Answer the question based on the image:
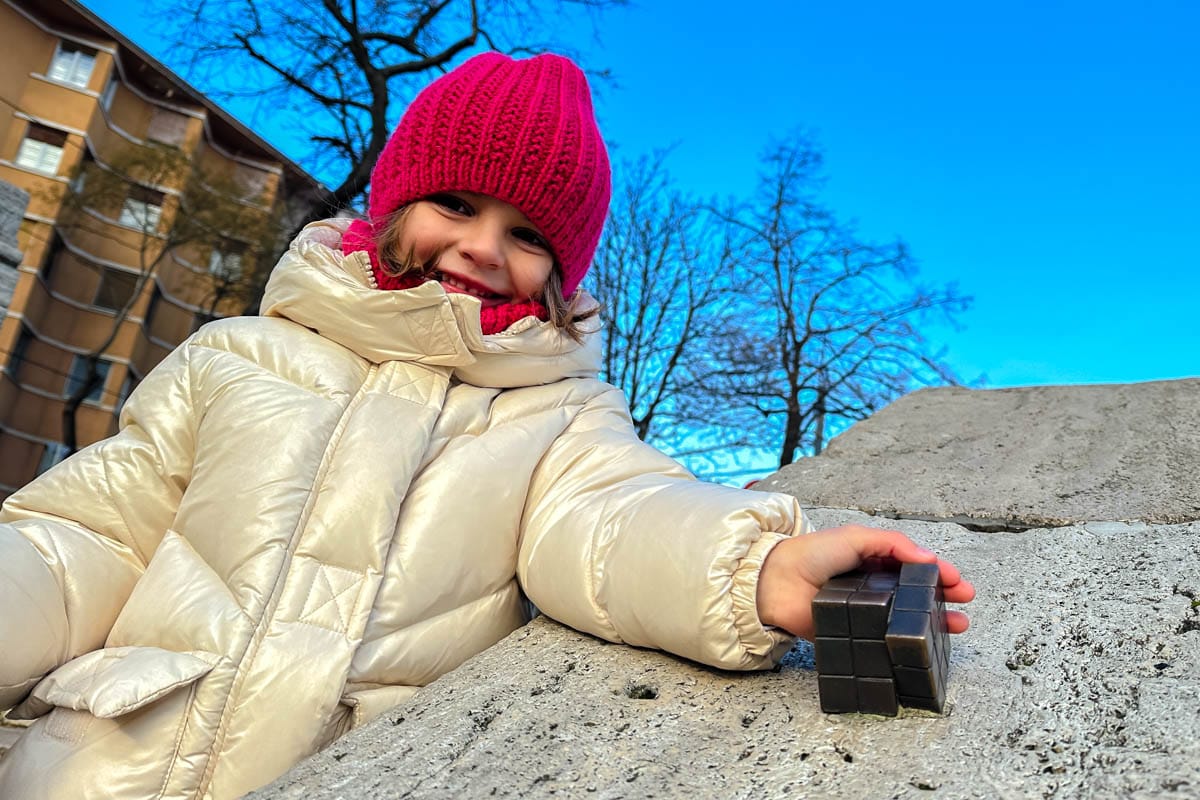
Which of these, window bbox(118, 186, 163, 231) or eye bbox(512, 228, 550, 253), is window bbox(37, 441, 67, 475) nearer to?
window bbox(118, 186, 163, 231)

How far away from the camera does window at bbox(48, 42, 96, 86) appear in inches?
778

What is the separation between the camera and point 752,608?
116 cm

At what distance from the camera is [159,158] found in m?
17.3

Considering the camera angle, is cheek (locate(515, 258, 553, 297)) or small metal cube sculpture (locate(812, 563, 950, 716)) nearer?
small metal cube sculpture (locate(812, 563, 950, 716))

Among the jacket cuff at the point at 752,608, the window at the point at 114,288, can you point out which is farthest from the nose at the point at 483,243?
the window at the point at 114,288

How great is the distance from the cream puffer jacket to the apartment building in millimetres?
16637

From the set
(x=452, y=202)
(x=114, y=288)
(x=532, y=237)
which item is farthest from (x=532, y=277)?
(x=114, y=288)

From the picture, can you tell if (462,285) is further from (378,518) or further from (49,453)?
(49,453)

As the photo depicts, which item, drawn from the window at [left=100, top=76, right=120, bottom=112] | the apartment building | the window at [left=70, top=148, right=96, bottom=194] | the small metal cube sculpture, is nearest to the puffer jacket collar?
the small metal cube sculpture

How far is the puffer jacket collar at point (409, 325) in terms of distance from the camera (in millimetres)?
1548

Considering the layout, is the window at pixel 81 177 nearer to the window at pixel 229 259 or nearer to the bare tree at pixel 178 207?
the bare tree at pixel 178 207

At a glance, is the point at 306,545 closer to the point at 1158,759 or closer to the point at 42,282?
the point at 1158,759

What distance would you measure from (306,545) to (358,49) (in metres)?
7.05

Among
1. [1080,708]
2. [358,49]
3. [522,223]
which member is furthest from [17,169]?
[1080,708]
